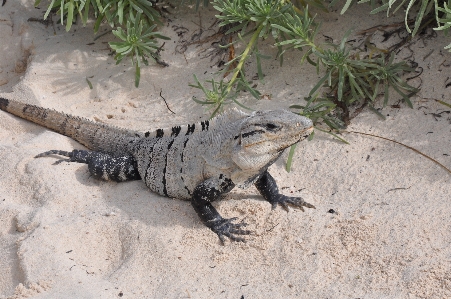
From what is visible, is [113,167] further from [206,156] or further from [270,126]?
[270,126]

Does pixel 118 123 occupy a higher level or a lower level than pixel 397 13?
lower

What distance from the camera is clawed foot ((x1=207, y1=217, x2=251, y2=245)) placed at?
5266 mm

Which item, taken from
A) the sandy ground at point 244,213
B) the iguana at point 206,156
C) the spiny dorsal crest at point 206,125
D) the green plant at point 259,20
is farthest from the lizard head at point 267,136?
the green plant at point 259,20

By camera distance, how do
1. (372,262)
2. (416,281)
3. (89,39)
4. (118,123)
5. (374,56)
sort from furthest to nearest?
1. (89,39)
2. (118,123)
3. (374,56)
4. (372,262)
5. (416,281)

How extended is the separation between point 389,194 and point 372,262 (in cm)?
101

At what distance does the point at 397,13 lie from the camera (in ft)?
23.6

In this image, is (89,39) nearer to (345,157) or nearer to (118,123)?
(118,123)

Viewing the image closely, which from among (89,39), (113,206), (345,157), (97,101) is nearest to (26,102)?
(97,101)

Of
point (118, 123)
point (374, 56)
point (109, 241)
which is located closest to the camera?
point (109, 241)

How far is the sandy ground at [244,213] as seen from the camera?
4.73 metres

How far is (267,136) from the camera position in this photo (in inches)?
201

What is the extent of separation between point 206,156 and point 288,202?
921mm

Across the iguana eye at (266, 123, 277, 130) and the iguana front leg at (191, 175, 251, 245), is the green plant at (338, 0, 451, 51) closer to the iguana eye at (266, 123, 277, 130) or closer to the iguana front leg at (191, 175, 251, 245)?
the iguana eye at (266, 123, 277, 130)

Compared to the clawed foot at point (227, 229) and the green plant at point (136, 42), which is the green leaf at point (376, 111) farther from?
the green plant at point (136, 42)
